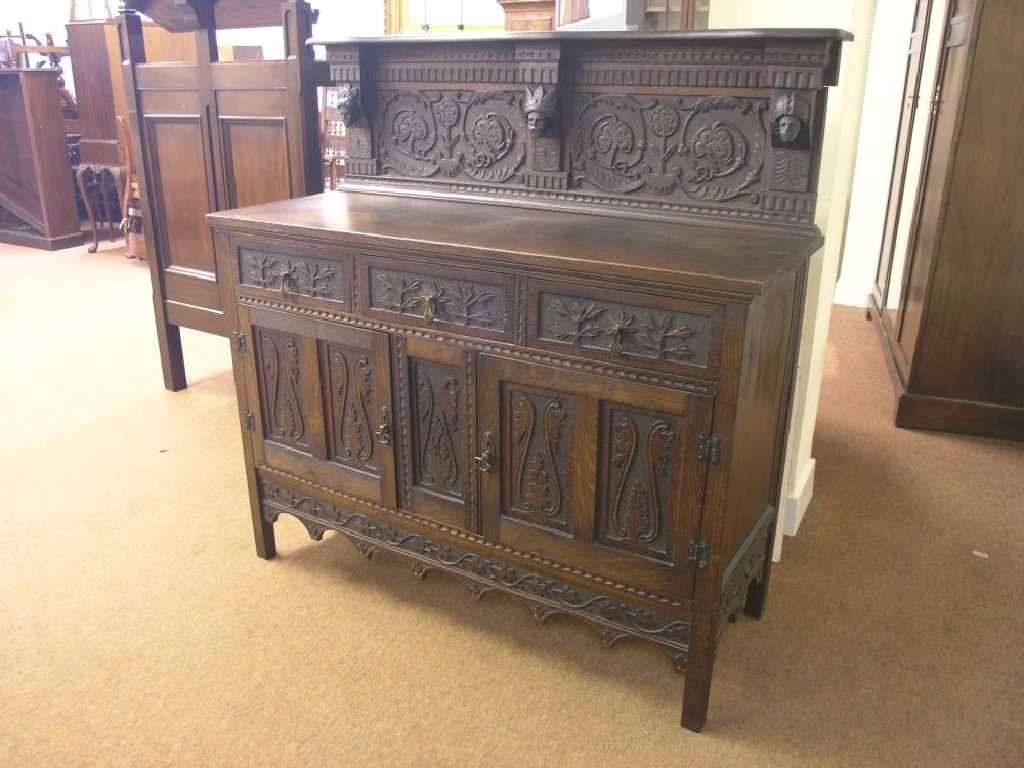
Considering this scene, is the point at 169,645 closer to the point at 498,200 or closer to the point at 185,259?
the point at 498,200

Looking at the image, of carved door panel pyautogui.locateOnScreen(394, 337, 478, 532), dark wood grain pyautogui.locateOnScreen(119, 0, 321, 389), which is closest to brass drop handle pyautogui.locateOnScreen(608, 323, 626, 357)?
carved door panel pyautogui.locateOnScreen(394, 337, 478, 532)

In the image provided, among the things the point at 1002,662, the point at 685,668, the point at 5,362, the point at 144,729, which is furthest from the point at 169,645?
the point at 5,362

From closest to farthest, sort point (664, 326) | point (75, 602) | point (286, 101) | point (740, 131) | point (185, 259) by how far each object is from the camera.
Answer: point (664, 326) → point (740, 131) → point (75, 602) → point (286, 101) → point (185, 259)

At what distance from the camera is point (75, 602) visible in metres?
2.07

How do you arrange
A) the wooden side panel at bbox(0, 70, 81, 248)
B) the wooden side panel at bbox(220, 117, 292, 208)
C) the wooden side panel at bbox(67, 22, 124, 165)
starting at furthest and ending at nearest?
the wooden side panel at bbox(67, 22, 124, 165) → the wooden side panel at bbox(0, 70, 81, 248) → the wooden side panel at bbox(220, 117, 292, 208)

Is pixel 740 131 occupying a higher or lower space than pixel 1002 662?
higher

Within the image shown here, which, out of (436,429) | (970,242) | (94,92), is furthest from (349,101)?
(94,92)

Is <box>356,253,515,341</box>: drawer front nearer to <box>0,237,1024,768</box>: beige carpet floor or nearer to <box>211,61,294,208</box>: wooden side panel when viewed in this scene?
<box>0,237,1024,768</box>: beige carpet floor

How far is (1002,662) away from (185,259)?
2.96m

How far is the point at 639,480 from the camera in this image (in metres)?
1.61

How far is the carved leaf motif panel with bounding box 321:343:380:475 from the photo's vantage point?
192 cm

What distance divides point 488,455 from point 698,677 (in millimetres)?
608

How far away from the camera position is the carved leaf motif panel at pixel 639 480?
1561 mm

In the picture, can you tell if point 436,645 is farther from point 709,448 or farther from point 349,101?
point 349,101
